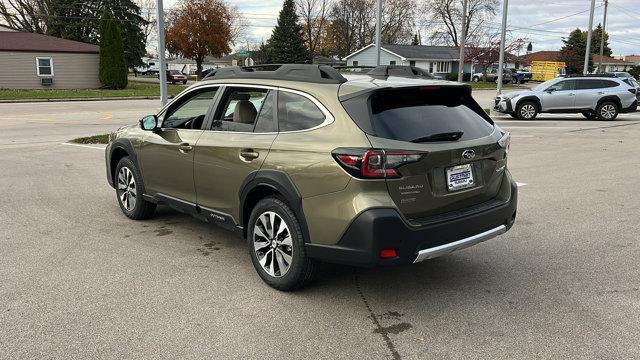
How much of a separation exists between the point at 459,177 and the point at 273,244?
60.5 inches

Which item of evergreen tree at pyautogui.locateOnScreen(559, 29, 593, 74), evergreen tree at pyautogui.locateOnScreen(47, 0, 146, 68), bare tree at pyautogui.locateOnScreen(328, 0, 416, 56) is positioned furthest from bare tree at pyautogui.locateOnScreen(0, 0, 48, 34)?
evergreen tree at pyautogui.locateOnScreen(559, 29, 593, 74)

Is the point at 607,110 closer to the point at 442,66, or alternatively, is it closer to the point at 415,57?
the point at 415,57

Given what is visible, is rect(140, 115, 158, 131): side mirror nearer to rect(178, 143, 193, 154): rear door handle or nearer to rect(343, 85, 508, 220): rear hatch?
rect(178, 143, 193, 154): rear door handle

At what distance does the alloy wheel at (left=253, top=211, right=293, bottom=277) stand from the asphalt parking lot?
216 mm

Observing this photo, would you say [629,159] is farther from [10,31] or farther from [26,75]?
[10,31]

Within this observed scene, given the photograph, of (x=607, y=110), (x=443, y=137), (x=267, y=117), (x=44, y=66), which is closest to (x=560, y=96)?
(x=607, y=110)

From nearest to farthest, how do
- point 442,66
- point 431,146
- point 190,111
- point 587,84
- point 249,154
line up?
point 431,146 < point 249,154 < point 190,111 < point 587,84 < point 442,66

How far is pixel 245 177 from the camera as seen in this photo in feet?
14.5

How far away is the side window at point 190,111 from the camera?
526 cm

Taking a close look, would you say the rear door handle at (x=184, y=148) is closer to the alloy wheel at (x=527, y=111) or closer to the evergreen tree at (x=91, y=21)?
the alloy wheel at (x=527, y=111)

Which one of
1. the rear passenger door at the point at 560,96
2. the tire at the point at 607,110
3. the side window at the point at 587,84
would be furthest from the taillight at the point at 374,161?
the tire at the point at 607,110

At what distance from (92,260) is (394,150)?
121 inches

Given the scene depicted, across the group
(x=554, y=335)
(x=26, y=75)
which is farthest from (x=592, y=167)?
(x=26, y=75)

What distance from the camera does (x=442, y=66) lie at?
78.1m
